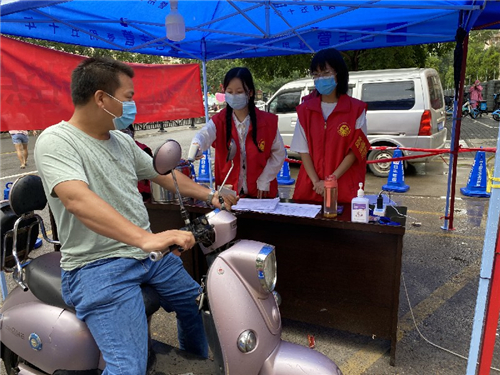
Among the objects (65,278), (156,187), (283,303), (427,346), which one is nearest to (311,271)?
(283,303)

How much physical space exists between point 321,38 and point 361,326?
3.41 m

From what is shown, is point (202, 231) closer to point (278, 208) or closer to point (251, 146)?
point (278, 208)

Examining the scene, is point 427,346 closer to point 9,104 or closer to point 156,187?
point 156,187

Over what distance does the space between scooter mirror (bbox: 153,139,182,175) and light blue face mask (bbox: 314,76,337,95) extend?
163cm

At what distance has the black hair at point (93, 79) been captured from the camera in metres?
1.54

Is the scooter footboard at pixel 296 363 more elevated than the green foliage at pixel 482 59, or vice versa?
the green foliage at pixel 482 59

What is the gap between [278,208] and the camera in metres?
2.67

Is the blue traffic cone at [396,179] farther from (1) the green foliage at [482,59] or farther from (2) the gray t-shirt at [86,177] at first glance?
(1) the green foliage at [482,59]

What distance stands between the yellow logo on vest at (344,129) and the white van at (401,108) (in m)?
5.15

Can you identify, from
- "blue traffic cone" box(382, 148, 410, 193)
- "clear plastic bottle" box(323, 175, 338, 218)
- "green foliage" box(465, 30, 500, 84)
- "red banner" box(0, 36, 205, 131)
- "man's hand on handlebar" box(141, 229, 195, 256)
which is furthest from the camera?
"green foliage" box(465, 30, 500, 84)

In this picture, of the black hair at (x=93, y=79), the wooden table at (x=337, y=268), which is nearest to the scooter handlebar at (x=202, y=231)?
the black hair at (x=93, y=79)

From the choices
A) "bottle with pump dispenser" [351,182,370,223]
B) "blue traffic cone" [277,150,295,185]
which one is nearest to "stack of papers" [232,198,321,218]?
"bottle with pump dispenser" [351,182,370,223]

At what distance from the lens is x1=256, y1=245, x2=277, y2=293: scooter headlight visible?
1515mm

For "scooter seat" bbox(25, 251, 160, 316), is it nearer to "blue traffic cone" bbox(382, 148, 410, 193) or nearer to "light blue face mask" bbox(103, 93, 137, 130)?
"light blue face mask" bbox(103, 93, 137, 130)
